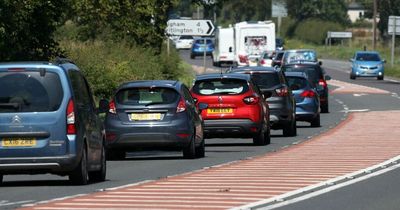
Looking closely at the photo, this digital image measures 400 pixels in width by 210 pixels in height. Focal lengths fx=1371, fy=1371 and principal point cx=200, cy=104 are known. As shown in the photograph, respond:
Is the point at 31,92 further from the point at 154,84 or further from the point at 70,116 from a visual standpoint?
the point at 154,84

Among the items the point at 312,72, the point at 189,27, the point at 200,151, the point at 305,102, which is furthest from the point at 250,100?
the point at 189,27

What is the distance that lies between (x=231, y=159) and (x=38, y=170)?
6881 millimetres

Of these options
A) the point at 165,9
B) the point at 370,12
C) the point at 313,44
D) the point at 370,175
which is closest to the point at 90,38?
the point at 165,9

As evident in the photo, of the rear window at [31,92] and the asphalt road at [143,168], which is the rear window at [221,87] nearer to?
the asphalt road at [143,168]

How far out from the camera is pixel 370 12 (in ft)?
506

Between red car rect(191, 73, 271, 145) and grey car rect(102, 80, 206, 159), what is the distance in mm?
3614

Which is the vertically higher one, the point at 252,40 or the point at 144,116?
the point at 144,116

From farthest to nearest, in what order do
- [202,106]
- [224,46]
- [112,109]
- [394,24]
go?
1. [224,46]
2. [394,24]
3. [202,106]
4. [112,109]

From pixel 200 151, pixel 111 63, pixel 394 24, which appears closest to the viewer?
pixel 200 151

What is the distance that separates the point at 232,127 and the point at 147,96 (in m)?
4.27

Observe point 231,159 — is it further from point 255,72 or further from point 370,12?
point 370,12

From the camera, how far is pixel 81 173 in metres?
18.6

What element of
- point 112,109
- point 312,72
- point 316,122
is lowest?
point 316,122

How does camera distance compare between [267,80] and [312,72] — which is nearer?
[267,80]
